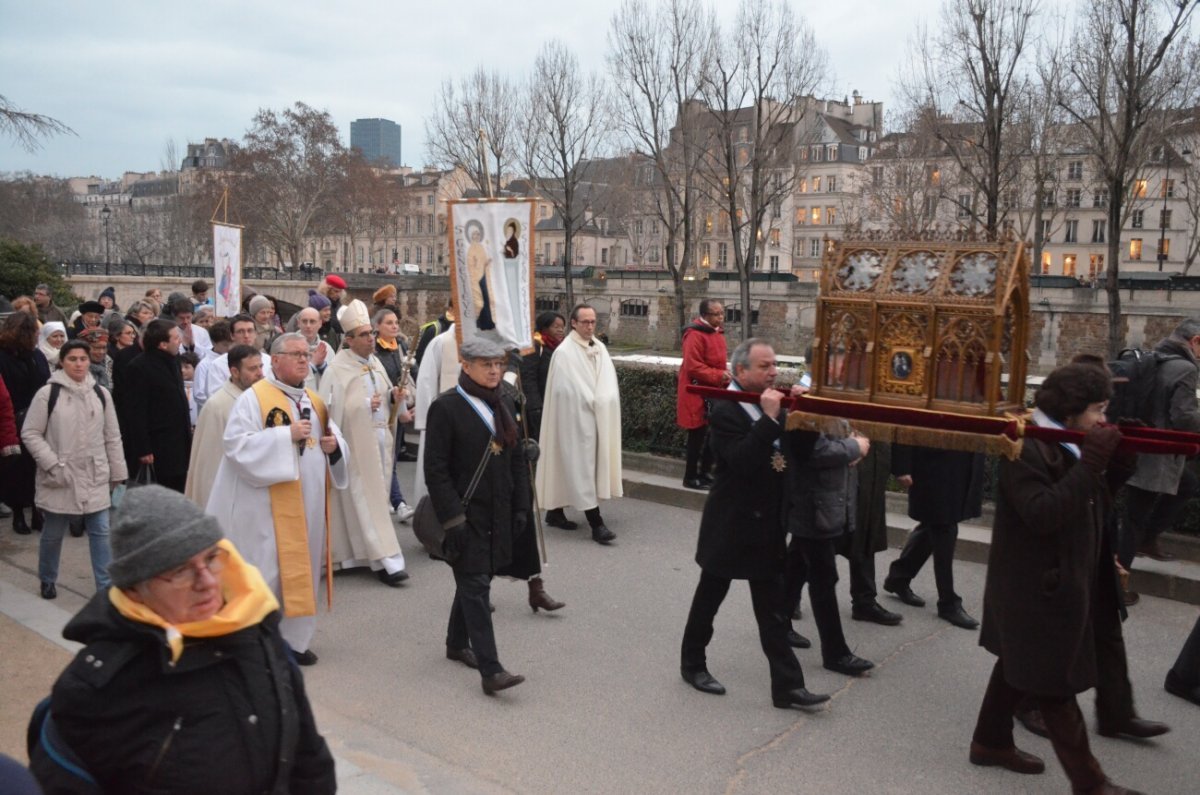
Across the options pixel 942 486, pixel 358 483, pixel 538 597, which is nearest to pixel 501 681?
pixel 538 597

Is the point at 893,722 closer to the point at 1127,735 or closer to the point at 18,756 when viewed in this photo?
the point at 1127,735

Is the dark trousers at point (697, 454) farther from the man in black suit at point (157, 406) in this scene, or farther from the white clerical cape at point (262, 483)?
the white clerical cape at point (262, 483)

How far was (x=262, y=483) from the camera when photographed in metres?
5.59

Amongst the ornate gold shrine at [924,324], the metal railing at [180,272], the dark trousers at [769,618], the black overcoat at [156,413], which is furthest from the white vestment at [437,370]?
A: the metal railing at [180,272]

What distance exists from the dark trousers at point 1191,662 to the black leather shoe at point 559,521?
5.01m

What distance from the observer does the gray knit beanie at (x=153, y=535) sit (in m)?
2.42

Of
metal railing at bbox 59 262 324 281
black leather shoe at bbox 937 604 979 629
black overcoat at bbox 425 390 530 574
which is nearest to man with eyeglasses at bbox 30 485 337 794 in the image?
black overcoat at bbox 425 390 530 574

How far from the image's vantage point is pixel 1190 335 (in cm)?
695

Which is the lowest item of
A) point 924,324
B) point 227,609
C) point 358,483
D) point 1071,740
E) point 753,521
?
point 1071,740

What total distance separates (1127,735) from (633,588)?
3.39 meters

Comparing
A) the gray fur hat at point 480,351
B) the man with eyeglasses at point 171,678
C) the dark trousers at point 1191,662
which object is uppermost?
the gray fur hat at point 480,351

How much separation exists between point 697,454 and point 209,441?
4.93m

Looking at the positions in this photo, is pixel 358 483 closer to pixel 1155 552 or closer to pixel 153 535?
pixel 153 535

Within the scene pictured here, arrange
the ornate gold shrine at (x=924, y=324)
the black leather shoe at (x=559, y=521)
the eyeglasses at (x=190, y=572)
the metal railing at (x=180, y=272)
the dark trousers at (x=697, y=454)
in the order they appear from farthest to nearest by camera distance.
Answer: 1. the metal railing at (x=180, y=272)
2. the dark trousers at (x=697, y=454)
3. the black leather shoe at (x=559, y=521)
4. the ornate gold shrine at (x=924, y=324)
5. the eyeglasses at (x=190, y=572)
